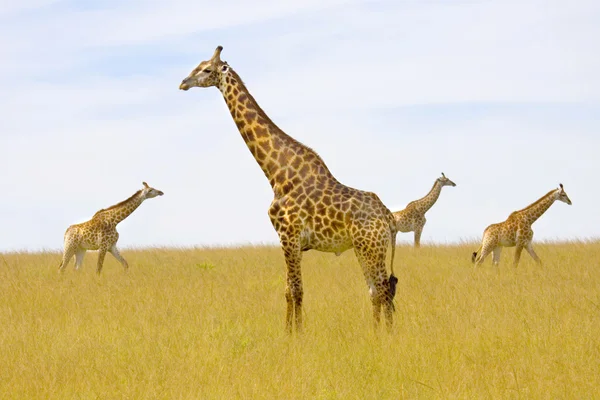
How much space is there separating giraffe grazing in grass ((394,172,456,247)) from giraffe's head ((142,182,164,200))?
645cm

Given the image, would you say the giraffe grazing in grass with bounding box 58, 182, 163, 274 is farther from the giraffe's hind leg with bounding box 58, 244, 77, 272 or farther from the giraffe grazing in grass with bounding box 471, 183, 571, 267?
the giraffe grazing in grass with bounding box 471, 183, 571, 267

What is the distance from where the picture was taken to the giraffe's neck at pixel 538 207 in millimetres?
18031

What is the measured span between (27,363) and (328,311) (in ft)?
13.0

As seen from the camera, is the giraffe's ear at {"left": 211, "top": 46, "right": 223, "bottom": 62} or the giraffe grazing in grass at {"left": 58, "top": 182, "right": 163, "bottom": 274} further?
the giraffe grazing in grass at {"left": 58, "top": 182, "right": 163, "bottom": 274}

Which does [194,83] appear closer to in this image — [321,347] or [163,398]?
[321,347]

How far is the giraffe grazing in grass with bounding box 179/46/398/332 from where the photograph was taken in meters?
9.34

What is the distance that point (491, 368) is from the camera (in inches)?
316

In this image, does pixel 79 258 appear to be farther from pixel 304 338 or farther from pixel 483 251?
pixel 304 338

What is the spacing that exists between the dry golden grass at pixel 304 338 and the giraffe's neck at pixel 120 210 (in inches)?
97.6

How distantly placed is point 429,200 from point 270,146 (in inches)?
562

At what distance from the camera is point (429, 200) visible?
933 inches

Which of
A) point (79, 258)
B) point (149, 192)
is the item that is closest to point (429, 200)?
point (149, 192)

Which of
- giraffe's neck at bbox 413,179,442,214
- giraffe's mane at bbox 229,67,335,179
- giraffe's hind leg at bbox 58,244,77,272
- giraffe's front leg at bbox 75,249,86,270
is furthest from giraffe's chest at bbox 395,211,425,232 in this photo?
giraffe's mane at bbox 229,67,335,179

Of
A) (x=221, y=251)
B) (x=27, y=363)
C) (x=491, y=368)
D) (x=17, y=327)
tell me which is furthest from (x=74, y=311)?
(x=221, y=251)
